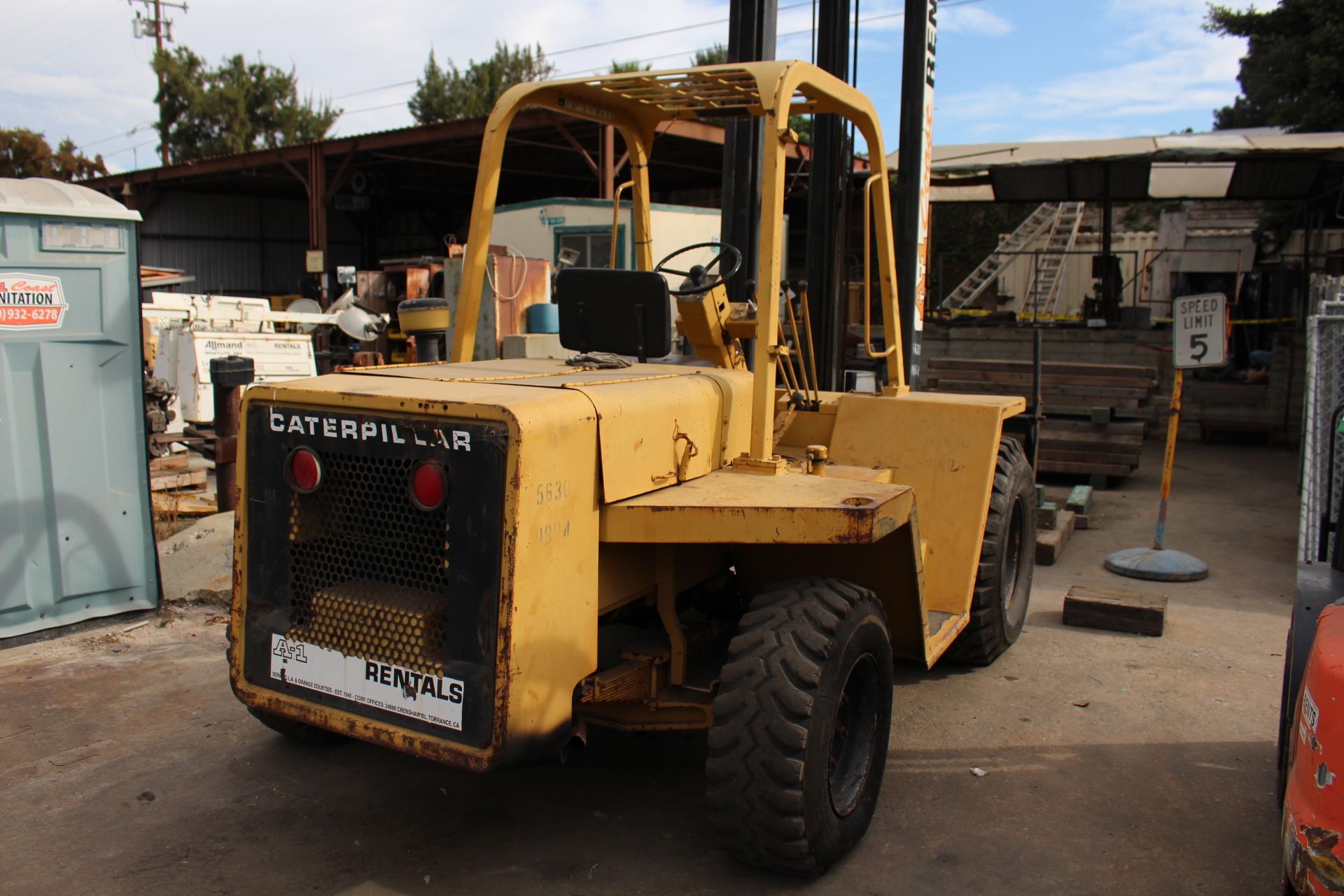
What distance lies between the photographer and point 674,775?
4.09 m

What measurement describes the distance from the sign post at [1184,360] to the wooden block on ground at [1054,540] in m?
0.39

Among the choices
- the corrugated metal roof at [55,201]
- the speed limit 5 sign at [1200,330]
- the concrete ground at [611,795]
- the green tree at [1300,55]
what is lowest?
the concrete ground at [611,795]

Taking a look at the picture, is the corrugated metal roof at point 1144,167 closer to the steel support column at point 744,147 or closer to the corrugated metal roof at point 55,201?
the steel support column at point 744,147

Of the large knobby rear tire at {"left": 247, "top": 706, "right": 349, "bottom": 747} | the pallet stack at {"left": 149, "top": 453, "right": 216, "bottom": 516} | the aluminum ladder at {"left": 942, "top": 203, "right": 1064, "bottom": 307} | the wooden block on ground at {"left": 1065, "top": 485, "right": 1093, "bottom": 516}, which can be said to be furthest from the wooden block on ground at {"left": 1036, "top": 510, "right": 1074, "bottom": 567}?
the aluminum ladder at {"left": 942, "top": 203, "right": 1064, "bottom": 307}

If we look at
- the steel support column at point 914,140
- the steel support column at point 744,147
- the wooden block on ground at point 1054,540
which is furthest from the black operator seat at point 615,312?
the wooden block on ground at point 1054,540

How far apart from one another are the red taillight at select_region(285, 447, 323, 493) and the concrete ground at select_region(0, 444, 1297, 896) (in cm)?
124

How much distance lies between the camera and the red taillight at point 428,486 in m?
Result: 2.95

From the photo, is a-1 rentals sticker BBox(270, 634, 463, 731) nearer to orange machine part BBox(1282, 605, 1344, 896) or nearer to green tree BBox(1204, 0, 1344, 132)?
orange machine part BBox(1282, 605, 1344, 896)

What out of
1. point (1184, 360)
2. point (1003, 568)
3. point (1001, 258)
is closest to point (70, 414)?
point (1003, 568)

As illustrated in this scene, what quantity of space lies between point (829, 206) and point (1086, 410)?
19.9 ft

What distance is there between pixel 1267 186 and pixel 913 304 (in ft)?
44.4

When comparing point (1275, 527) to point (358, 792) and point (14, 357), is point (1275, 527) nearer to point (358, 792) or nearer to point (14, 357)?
point (358, 792)

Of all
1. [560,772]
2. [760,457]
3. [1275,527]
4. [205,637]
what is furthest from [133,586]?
[1275,527]

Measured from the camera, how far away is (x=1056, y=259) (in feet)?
96.0
